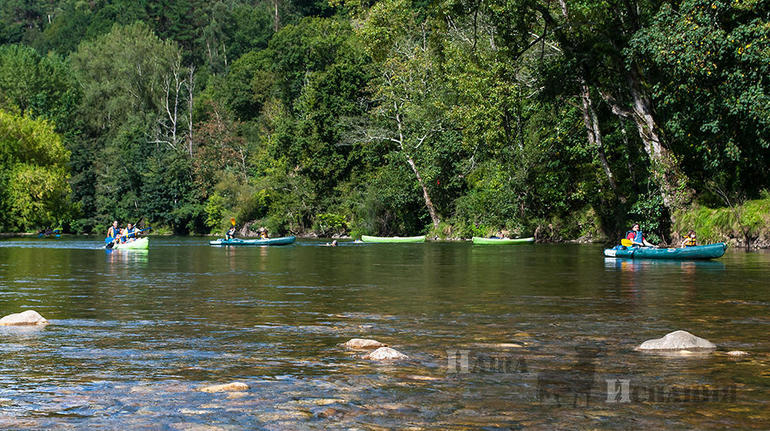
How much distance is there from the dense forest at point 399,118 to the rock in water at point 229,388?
91.1 ft

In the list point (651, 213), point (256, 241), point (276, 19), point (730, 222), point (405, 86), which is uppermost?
point (276, 19)

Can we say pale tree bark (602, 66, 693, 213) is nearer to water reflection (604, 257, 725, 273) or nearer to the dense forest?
the dense forest

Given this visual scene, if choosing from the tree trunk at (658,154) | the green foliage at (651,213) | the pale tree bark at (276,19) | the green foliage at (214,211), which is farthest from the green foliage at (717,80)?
the pale tree bark at (276,19)

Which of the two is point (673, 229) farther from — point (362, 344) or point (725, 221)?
point (362, 344)

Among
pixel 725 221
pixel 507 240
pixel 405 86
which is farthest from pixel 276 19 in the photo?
pixel 725 221

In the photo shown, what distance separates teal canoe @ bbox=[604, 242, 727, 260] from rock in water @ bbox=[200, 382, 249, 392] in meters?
24.4

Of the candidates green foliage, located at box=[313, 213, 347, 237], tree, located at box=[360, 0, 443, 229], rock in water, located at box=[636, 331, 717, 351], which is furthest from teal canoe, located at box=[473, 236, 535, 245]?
rock in water, located at box=[636, 331, 717, 351]

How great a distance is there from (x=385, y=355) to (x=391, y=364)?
0.35m

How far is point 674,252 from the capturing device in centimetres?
3044

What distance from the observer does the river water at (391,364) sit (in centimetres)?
721

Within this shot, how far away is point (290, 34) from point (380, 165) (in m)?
23.7

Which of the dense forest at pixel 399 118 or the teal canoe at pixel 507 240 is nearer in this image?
the dense forest at pixel 399 118

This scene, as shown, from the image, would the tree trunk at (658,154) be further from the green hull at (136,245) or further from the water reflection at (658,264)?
the green hull at (136,245)

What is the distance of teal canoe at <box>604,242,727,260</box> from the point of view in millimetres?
29484
